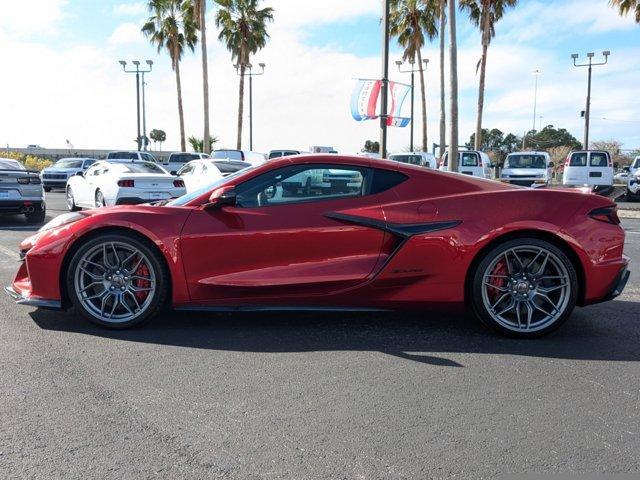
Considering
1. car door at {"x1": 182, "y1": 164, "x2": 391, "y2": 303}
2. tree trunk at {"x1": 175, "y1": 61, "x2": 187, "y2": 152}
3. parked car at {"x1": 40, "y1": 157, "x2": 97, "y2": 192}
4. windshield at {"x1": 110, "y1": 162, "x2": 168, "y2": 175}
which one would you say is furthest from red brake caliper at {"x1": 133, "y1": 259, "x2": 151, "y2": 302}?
tree trunk at {"x1": 175, "y1": 61, "x2": 187, "y2": 152}

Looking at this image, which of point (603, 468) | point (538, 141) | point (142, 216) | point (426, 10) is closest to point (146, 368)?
point (142, 216)

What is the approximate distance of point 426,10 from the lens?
3425cm

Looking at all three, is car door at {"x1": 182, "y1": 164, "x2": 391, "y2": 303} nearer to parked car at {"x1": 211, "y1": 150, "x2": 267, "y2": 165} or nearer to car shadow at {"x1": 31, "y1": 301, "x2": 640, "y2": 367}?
car shadow at {"x1": 31, "y1": 301, "x2": 640, "y2": 367}

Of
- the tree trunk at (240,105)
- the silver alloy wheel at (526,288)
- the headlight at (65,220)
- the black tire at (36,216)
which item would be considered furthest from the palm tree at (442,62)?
the headlight at (65,220)

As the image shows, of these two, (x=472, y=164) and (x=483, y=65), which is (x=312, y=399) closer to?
(x=472, y=164)

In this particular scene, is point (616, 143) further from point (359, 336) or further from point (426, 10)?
point (359, 336)

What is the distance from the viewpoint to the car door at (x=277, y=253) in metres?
4.46

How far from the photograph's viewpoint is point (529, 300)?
4.52 metres

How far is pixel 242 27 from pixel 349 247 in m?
34.1

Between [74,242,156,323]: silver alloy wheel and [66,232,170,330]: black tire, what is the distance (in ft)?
0.07

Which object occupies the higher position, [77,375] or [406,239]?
[406,239]

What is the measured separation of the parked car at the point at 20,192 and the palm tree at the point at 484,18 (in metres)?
24.7

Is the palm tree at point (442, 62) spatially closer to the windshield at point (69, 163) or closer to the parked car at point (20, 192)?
the windshield at point (69, 163)

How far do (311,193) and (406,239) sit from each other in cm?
81
